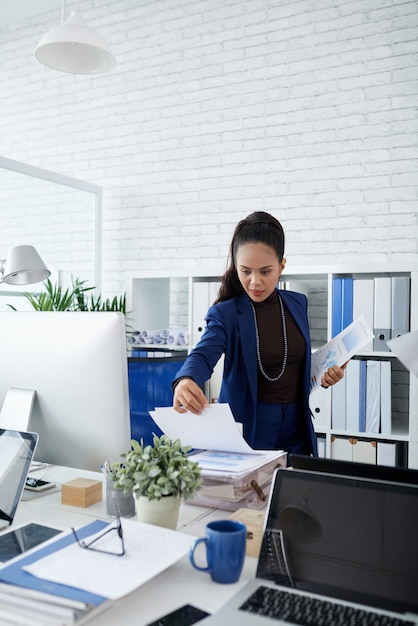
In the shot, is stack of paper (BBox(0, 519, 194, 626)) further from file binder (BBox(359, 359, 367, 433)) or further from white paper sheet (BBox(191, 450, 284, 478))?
file binder (BBox(359, 359, 367, 433))

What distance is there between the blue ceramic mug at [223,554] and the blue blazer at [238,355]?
755 millimetres

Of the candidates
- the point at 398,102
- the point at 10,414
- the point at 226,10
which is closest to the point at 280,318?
the point at 10,414

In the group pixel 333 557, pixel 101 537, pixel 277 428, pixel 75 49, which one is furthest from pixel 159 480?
pixel 75 49

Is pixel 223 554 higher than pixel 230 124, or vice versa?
pixel 230 124

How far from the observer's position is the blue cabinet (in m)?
3.08

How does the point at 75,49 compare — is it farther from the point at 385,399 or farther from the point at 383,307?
the point at 385,399

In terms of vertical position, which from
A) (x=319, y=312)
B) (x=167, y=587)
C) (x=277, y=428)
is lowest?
(x=167, y=587)

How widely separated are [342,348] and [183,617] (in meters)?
1.07

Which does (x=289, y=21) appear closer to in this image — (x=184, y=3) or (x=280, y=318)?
(x=184, y=3)

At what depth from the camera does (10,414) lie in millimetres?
1438

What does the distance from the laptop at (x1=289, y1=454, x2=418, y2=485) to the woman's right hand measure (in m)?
0.27

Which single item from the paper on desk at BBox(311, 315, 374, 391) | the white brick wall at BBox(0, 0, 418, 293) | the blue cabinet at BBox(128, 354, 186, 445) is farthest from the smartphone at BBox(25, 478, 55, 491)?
the white brick wall at BBox(0, 0, 418, 293)

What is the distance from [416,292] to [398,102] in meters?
1.13

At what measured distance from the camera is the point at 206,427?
1354mm
